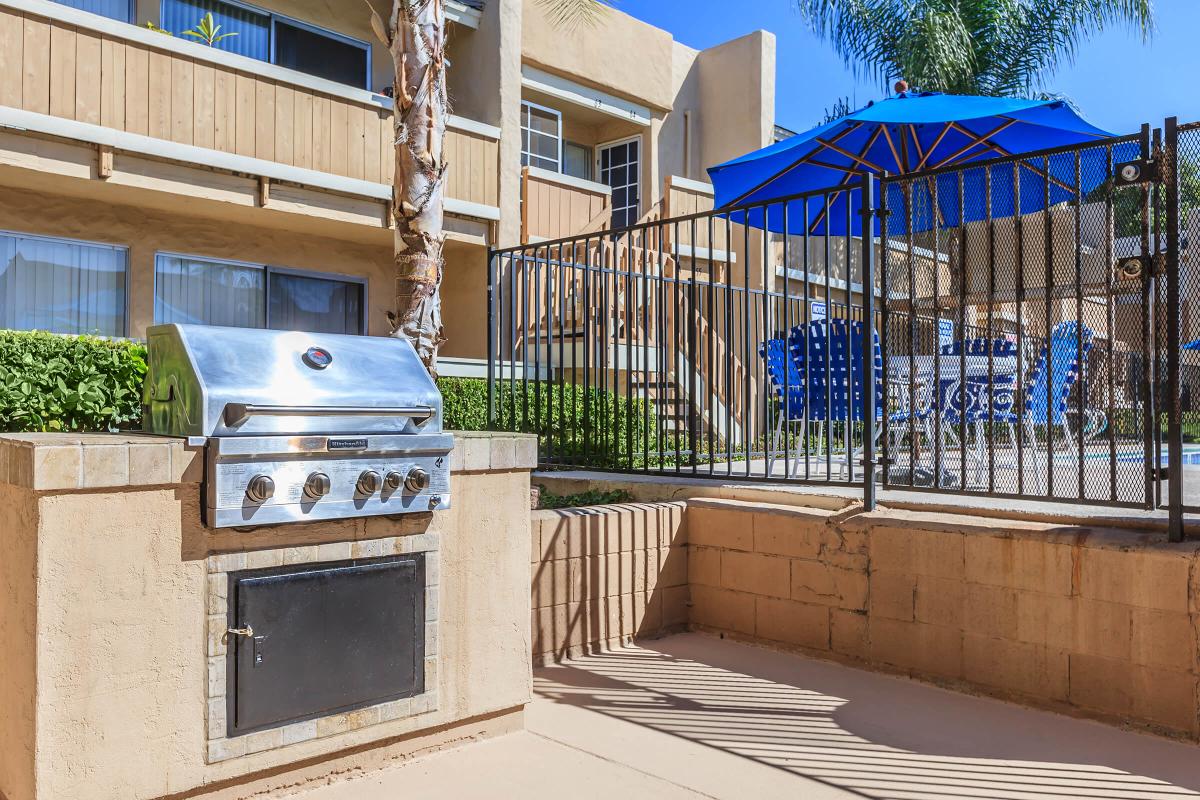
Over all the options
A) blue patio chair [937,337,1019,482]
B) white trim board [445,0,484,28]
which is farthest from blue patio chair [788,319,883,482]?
white trim board [445,0,484,28]

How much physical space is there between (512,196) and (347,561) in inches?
344

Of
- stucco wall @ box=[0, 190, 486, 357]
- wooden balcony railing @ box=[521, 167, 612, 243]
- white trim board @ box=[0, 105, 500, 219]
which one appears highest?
wooden balcony railing @ box=[521, 167, 612, 243]

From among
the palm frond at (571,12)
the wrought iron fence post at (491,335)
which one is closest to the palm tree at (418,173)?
the wrought iron fence post at (491,335)

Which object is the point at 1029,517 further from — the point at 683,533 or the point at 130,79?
the point at 130,79

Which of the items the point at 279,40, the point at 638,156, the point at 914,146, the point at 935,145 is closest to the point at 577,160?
the point at 638,156

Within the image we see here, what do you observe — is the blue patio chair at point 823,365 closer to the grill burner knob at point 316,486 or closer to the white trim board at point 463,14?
the grill burner knob at point 316,486

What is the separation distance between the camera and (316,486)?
3.04 m

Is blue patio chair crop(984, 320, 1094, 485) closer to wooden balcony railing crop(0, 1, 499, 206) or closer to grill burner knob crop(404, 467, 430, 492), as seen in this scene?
grill burner knob crop(404, 467, 430, 492)

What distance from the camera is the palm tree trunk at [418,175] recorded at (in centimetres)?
584

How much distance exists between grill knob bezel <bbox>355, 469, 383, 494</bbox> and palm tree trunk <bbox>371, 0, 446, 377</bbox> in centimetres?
271

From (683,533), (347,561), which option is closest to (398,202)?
(683,533)

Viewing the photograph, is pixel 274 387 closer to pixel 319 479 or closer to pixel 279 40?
pixel 319 479

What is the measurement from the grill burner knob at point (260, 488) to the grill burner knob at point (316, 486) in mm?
123

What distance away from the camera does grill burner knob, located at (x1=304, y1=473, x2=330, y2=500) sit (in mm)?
3020
